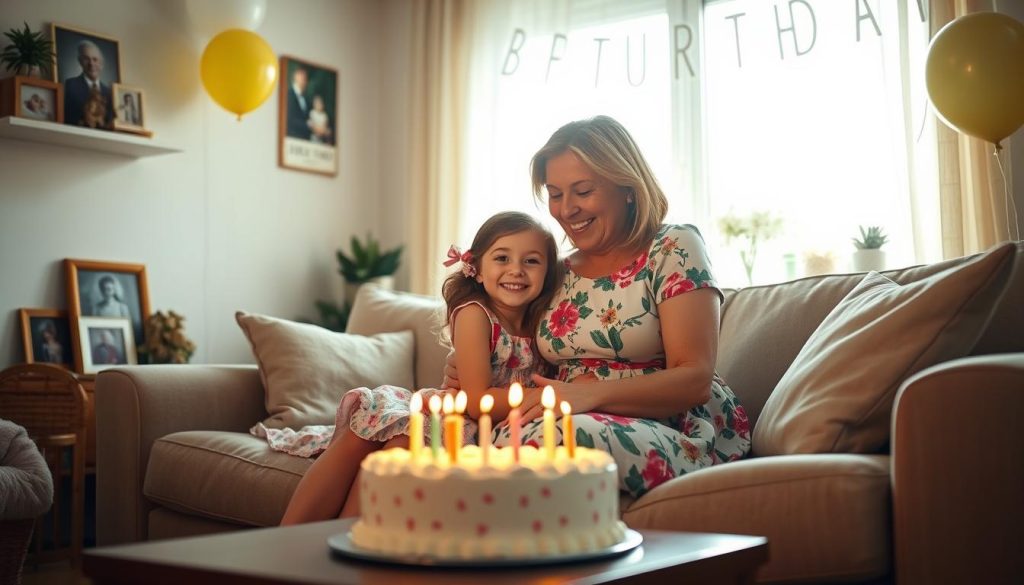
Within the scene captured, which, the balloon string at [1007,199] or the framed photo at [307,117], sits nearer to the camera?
the balloon string at [1007,199]

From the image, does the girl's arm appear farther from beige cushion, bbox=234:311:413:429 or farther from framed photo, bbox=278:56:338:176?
framed photo, bbox=278:56:338:176

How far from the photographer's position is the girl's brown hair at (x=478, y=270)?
7.36 feet

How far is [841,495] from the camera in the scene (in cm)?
157

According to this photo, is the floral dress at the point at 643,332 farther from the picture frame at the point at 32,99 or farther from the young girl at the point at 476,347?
the picture frame at the point at 32,99

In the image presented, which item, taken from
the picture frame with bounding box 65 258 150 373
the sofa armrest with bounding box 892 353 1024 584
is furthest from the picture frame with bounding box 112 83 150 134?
the sofa armrest with bounding box 892 353 1024 584

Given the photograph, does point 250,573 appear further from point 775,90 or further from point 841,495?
point 775,90

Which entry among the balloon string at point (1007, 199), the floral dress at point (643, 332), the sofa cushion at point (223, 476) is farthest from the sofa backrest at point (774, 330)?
the balloon string at point (1007, 199)

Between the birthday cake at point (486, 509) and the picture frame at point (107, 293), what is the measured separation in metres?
2.90

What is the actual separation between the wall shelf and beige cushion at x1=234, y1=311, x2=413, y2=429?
111 cm

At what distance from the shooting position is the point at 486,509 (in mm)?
1103

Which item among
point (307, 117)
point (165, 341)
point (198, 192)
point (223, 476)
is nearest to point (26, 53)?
point (198, 192)

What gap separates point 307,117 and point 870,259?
2673 millimetres

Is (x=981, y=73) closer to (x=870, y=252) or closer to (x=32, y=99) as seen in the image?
(x=870, y=252)

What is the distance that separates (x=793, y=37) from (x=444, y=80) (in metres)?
1.65
